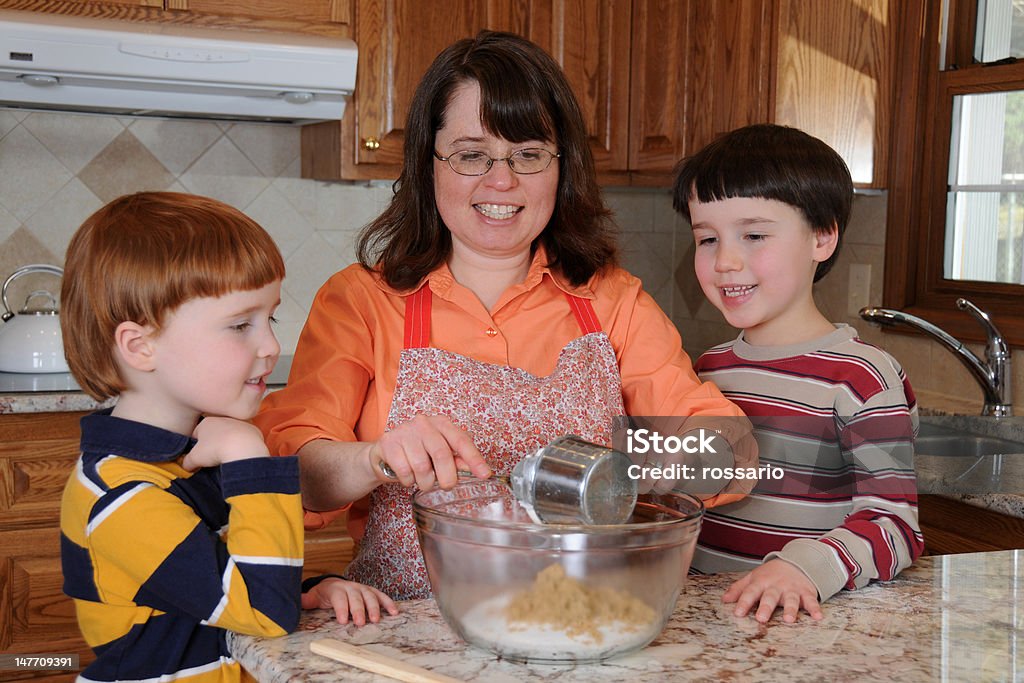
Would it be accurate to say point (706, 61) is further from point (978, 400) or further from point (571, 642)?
point (571, 642)

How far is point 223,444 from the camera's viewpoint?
0.97 metres

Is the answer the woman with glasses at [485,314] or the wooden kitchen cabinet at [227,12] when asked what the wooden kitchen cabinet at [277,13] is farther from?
the woman with glasses at [485,314]

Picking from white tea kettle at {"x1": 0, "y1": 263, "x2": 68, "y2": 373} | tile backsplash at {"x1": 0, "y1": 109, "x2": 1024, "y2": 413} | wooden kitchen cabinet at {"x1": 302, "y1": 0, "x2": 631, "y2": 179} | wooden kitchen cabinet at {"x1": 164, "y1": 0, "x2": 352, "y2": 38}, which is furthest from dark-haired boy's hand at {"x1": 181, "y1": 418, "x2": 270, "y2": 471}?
tile backsplash at {"x1": 0, "y1": 109, "x2": 1024, "y2": 413}

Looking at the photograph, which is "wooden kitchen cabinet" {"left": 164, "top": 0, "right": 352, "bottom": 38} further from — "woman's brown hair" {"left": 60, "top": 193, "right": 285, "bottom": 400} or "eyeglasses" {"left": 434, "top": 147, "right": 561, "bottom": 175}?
"woman's brown hair" {"left": 60, "top": 193, "right": 285, "bottom": 400}

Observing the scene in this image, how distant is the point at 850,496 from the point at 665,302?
2.18 meters

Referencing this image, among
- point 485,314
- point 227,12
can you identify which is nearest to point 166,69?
point 227,12

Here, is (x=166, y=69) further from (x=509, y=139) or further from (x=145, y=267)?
(x=145, y=267)

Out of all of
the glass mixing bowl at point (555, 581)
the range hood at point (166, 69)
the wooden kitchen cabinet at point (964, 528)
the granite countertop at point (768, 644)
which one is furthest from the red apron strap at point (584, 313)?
the range hood at point (166, 69)

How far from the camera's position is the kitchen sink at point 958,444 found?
2.13 m

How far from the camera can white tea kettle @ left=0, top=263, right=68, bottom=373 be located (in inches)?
93.4

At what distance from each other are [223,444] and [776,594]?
0.51 metres

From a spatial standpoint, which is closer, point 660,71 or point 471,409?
point 471,409

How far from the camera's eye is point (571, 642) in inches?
32.1

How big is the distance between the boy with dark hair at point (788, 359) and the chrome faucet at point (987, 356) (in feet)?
2.45
